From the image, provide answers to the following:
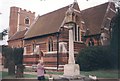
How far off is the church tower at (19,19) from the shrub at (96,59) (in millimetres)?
16537

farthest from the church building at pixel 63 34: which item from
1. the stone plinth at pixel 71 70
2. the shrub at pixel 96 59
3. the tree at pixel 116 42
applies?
the stone plinth at pixel 71 70

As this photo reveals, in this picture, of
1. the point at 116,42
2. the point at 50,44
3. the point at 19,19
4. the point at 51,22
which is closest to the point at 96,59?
the point at 116,42

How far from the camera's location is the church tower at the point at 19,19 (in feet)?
101

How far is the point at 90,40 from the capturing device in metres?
21.6

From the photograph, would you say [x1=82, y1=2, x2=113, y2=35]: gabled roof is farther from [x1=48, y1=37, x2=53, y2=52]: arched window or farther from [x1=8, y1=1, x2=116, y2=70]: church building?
[x1=48, y1=37, x2=53, y2=52]: arched window

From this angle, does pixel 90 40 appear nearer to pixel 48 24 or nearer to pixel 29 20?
pixel 48 24

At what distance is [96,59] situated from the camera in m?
17.2

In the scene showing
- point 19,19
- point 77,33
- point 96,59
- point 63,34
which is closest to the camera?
point 96,59

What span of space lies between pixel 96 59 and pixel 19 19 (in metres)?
18.6

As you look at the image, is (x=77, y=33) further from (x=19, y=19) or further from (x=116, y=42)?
(x=19, y=19)

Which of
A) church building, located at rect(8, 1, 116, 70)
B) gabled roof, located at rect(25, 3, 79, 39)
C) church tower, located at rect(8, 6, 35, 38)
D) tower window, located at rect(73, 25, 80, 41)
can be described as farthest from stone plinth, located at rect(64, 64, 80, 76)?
church tower, located at rect(8, 6, 35, 38)

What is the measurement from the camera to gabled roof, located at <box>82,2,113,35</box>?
2150 centimetres

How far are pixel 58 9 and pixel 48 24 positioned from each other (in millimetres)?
2157

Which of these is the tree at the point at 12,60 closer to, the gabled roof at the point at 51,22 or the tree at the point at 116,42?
the gabled roof at the point at 51,22
